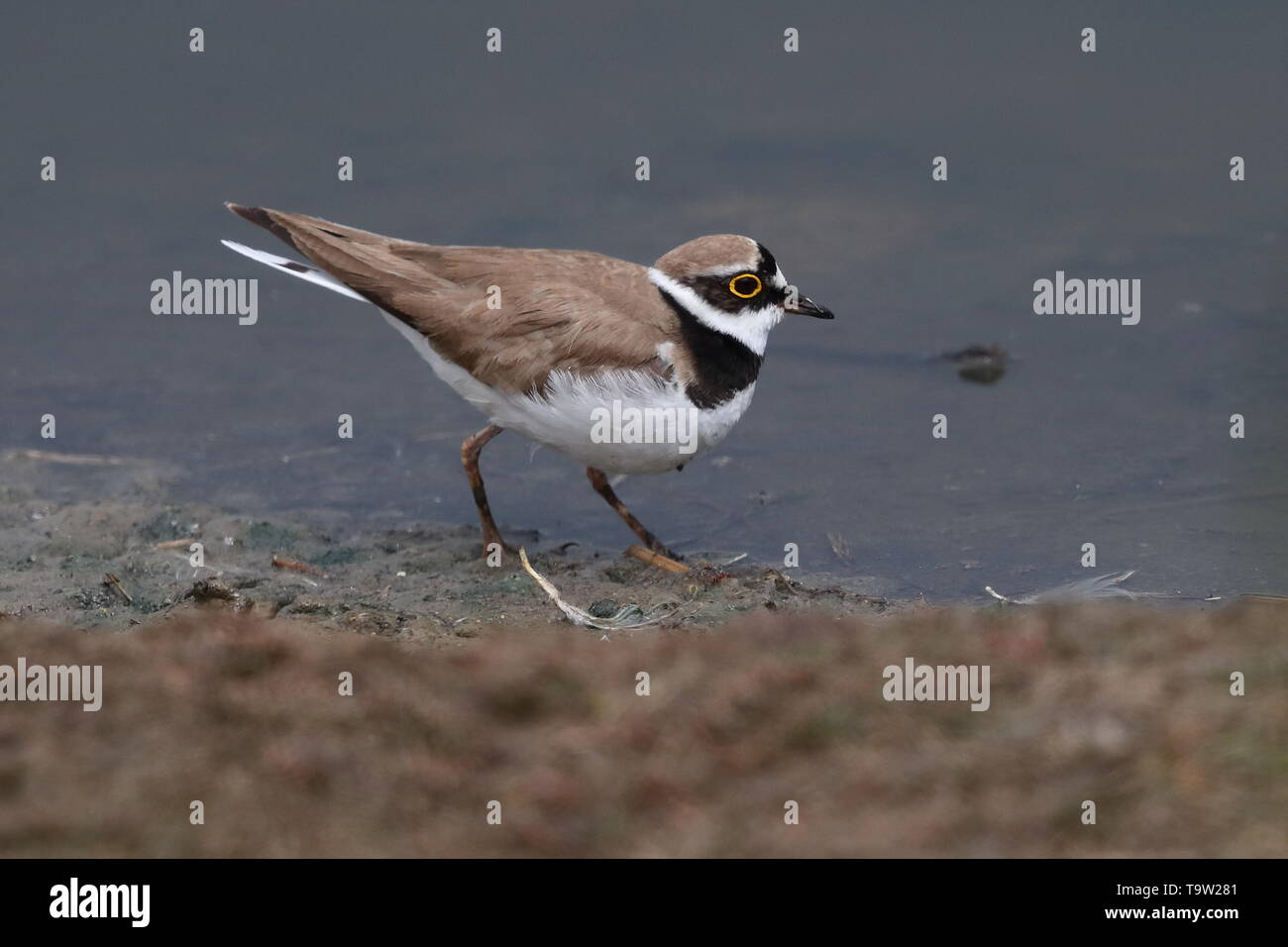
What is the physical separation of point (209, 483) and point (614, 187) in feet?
15.6

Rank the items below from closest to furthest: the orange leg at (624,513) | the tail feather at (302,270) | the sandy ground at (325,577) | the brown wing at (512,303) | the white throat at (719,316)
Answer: the sandy ground at (325,577) → the brown wing at (512,303) → the white throat at (719,316) → the tail feather at (302,270) → the orange leg at (624,513)

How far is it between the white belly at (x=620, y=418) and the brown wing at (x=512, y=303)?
9cm

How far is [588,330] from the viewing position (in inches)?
313

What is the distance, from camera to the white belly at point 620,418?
7.82m

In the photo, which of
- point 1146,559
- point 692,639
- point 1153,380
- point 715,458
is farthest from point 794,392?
point 692,639

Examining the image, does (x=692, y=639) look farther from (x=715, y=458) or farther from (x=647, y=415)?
(x=715, y=458)

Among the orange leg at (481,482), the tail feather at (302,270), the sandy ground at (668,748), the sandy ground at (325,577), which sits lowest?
the sandy ground at (668,748)

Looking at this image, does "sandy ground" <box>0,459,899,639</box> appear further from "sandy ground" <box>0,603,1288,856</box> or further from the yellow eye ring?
the yellow eye ring

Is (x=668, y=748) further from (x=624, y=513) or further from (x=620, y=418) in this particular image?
(x=624, y=513)

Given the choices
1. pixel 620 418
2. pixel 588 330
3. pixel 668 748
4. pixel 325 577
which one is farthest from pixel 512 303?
pixel 668 748

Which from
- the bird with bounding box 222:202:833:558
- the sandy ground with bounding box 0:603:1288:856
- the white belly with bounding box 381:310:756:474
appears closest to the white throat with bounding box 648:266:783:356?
the bird with bounding box 222:202:833:558

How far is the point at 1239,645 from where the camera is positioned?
5.76 meters

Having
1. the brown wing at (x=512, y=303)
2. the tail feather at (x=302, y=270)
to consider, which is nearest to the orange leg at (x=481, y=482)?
the brown wing at (x=512, y=303)

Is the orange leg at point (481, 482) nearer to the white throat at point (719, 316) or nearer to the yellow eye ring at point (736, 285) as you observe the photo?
the white throat at point (719, 316)
